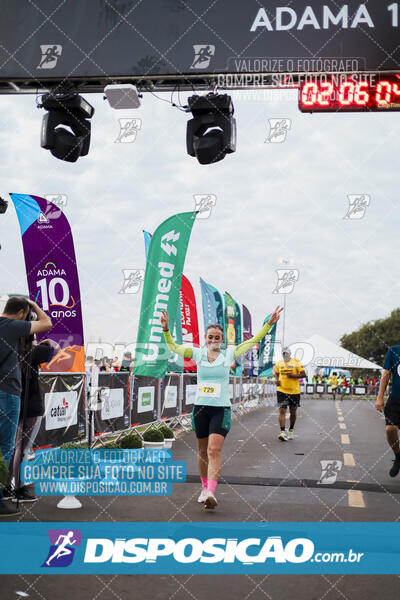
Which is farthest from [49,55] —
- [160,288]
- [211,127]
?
[160,288]

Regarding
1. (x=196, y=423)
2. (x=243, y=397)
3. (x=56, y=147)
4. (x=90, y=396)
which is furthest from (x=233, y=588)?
(x=243, y=397)

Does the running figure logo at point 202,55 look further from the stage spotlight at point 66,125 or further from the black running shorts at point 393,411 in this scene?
the black running shorts at point 393,411

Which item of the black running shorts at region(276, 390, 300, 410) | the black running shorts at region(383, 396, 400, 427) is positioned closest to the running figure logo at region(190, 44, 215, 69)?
the black running shorts at region(383, 396, 400, 427)

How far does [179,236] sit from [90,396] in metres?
3.67

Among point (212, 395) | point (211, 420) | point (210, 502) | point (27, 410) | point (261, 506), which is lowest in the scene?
point (261, 506)

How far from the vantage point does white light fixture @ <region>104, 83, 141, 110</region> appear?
834 cm

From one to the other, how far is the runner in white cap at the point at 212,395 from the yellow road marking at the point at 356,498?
1.45 m

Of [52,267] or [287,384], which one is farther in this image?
[287,384]

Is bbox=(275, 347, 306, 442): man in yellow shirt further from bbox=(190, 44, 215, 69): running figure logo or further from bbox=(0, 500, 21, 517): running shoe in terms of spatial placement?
bbox=(0, 500, 21, 517): running shoe

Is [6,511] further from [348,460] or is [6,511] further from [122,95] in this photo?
[348,460]

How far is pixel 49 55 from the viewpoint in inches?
328

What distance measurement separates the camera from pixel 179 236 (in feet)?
38.9

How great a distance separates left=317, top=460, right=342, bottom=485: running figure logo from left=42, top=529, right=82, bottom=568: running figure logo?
381 centimetres

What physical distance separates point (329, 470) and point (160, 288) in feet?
14.4
